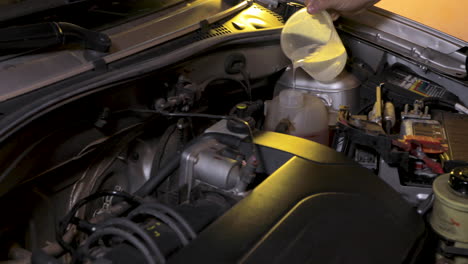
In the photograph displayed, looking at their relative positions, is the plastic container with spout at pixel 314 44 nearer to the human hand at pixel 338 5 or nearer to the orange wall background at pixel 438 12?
the human hand at pixel 338 5

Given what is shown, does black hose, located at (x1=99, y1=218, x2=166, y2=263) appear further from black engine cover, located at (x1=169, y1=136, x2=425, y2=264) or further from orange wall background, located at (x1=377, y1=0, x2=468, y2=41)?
orange wall background, located at (x1=377, y1=0, x2=468, y2=41)

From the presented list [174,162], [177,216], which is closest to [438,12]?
[174,162]

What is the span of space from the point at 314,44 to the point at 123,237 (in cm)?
88

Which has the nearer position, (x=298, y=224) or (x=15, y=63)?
(x=298, y=224)

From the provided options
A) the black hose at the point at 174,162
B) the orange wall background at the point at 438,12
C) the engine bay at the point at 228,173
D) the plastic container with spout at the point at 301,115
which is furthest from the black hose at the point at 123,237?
the orange wall background at the point at 438,12

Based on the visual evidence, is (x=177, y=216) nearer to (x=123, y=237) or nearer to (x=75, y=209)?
(x=123, y=237)

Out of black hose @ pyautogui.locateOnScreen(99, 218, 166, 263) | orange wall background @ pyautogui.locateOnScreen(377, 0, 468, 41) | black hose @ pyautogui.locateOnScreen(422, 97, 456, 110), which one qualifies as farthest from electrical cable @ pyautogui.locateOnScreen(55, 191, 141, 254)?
orange wall background @ pyautogui.locateOnScreen(377, 0, 468, 41)

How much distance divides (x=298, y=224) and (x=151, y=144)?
55cm

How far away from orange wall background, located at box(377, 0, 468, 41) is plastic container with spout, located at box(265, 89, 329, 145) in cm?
291

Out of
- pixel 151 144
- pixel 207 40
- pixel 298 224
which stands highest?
pixel 207 40

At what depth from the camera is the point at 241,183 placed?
87 cm

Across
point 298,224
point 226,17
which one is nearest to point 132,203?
point 298,224

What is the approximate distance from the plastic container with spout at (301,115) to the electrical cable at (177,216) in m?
0.70

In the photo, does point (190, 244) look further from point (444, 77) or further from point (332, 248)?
point (444, 77)
